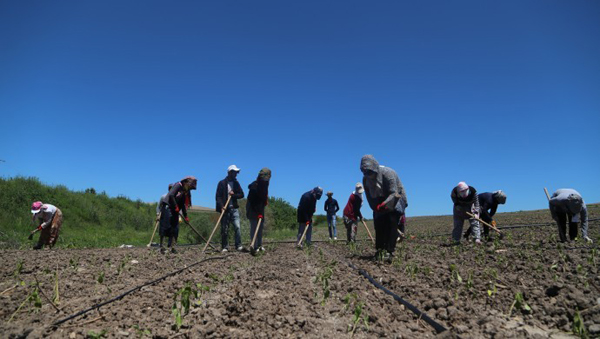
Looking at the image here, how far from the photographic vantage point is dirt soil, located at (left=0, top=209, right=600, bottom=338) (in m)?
2.93

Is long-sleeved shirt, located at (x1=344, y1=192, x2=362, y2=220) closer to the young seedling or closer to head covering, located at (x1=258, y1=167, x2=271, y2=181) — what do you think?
head covering, located at (x1=258, y1=167, x2=271, y2=181)

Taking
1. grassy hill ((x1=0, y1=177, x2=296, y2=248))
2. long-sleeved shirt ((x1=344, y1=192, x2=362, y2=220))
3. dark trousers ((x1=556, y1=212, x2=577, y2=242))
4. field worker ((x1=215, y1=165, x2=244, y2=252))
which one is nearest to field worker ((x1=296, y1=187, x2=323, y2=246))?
long-sleeved shirt ((x1=344, y1=192, x2=362, y2=220))

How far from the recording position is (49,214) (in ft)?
29.0

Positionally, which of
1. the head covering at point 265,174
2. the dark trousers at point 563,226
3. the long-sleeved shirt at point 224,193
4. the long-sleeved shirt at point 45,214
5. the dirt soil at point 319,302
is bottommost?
the dirt soil at point 319,302

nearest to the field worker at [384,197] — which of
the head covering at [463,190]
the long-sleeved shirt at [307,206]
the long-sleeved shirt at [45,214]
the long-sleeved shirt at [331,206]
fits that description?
the head covering at [463,190]

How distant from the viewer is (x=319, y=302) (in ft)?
12.4

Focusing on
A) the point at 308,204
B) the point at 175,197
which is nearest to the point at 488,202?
the point at 308,204

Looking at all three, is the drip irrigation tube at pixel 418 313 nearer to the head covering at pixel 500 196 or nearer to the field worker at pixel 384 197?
the field worker at pixel 384 197

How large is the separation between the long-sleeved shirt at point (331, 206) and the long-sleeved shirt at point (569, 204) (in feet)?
21.1

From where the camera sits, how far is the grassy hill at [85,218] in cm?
1504

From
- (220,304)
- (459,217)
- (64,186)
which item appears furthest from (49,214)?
(64,186)

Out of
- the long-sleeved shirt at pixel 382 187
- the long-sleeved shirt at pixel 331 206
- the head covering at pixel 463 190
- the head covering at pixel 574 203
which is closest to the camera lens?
the long-sleeved shirt at pixel 382 187

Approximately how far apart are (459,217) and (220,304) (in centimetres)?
617

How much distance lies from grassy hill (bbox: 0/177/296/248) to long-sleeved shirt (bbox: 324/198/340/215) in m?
5.36
